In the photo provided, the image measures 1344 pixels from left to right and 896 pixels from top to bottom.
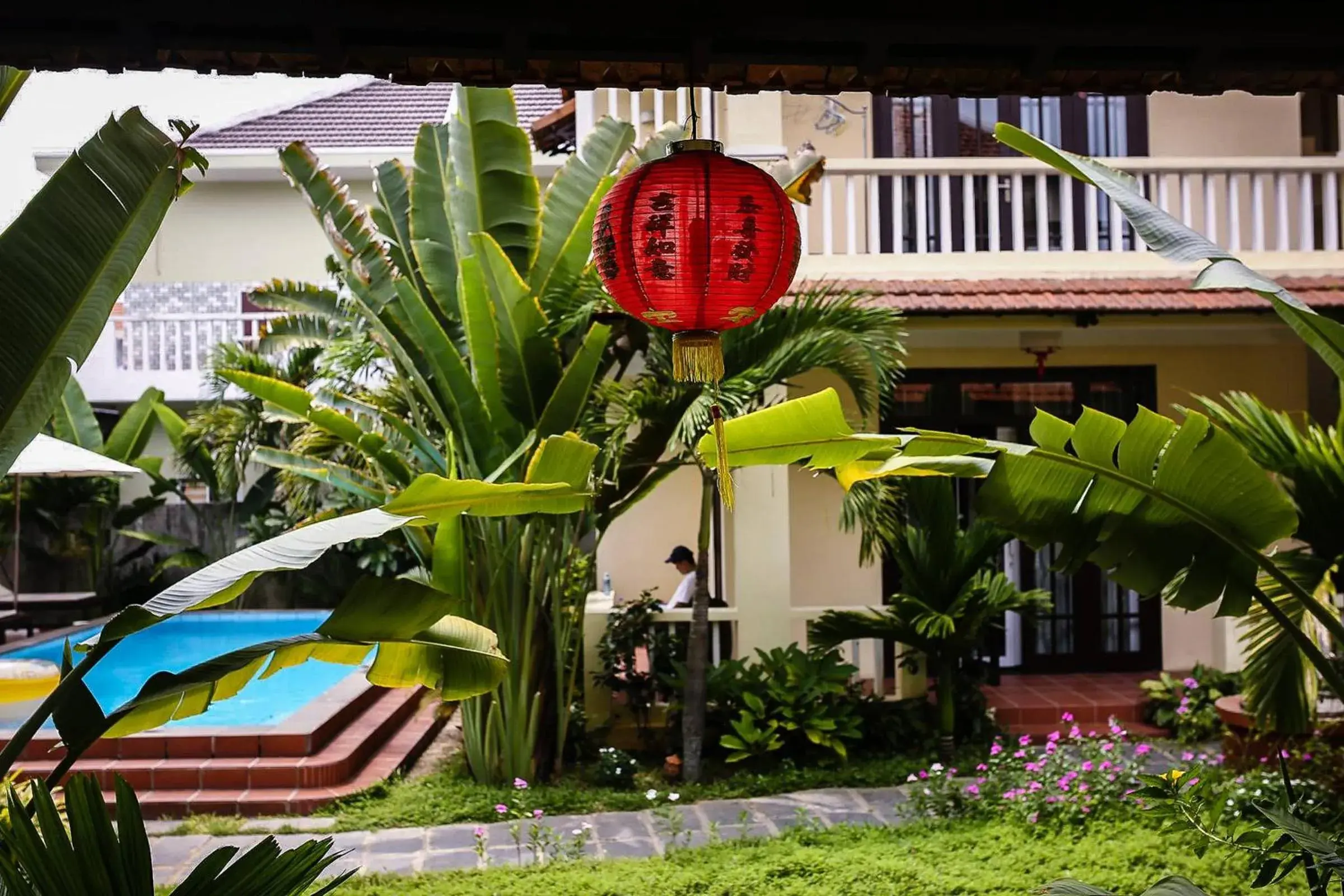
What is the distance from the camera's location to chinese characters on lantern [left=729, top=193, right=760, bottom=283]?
4.10m

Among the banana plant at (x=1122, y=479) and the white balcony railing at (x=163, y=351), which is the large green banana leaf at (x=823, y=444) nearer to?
the banana plant at (x=1122, y=479)

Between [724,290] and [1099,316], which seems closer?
[724,290]

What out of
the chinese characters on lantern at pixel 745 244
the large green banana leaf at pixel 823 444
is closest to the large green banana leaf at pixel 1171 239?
the chinese characters on lantern at pixel 745 244

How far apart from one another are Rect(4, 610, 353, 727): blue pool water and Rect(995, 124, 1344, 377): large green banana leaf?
8.01m

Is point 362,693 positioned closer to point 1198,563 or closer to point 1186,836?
point 1186,836

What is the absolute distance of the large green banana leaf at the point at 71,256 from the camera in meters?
3.32

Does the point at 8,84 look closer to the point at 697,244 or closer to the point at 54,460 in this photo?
the point at 697,244

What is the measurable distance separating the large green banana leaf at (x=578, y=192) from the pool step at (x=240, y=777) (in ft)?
10.6

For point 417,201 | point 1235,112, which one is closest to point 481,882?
point 417,201

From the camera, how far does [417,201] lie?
8422mm

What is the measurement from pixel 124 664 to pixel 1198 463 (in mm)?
13188

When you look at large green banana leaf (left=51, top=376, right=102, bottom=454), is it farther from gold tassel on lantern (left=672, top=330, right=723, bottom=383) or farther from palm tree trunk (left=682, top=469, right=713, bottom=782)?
gold tassel on lantern (left=672, top=330, right=723, bottom=383)

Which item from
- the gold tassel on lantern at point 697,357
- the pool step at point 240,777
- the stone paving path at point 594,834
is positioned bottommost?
the stone paving path at point 594,834

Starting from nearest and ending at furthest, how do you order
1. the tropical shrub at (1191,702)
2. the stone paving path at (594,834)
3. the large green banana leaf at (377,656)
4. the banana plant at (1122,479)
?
the large green banana leaf at (377,656)
the banana plant at (1122,479)
the stone paving path at (594,834)
the tropical shrub at (1191,702)
